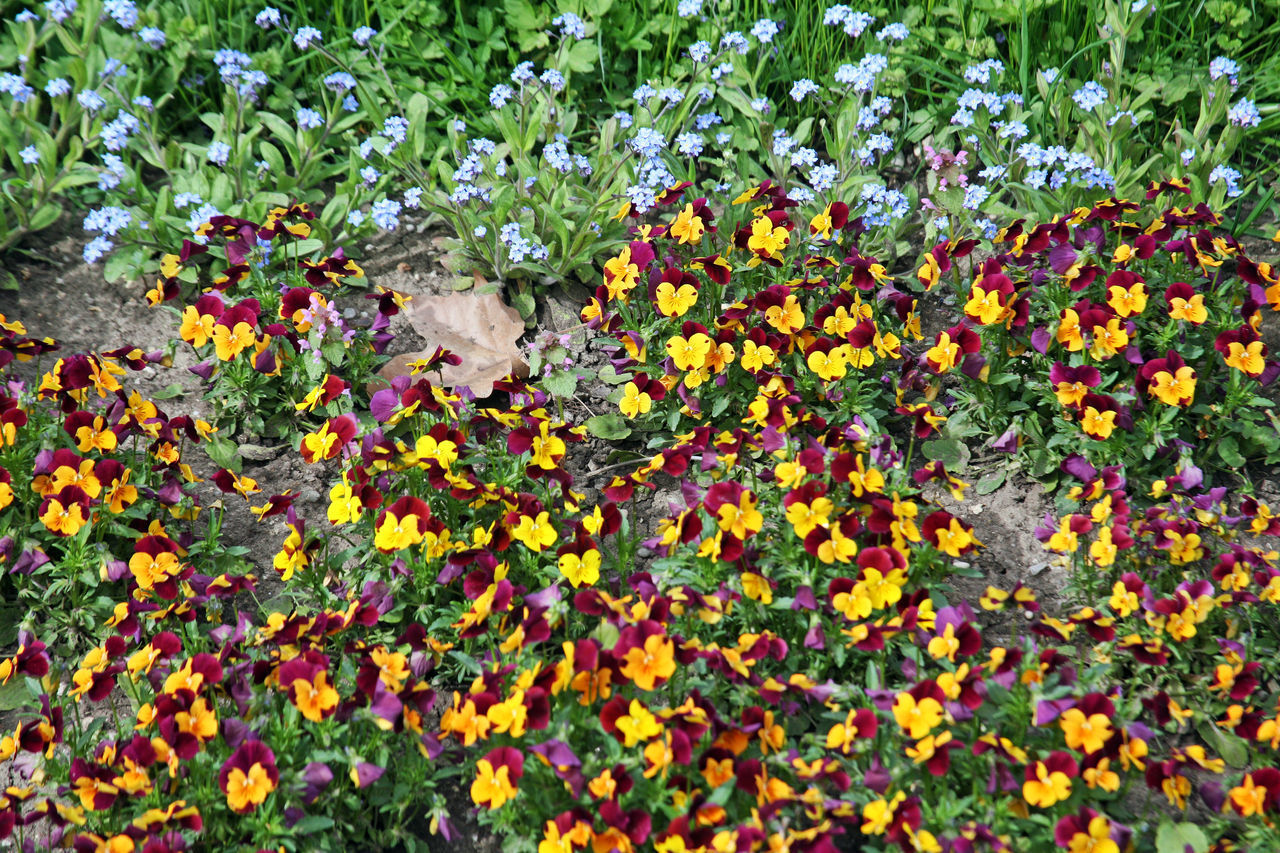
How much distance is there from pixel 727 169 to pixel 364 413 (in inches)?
67.5

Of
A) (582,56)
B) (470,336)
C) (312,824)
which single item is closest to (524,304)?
(470,336)

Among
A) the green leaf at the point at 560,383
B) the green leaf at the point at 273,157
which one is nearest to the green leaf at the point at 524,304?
the green leaf at the point at 560,383

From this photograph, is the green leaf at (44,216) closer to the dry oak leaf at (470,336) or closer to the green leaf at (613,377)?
the dry oak leaf at (470,336)

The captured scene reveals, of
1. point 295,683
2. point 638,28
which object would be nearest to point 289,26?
point 638,28

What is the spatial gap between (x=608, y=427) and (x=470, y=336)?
73 cm

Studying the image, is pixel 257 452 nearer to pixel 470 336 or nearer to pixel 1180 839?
pixel 470 336

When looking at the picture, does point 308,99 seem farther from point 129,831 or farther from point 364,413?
point 129,831

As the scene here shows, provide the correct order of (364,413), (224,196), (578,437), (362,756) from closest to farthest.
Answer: (362,756)
(578,437)
(364,413)
(224,196)

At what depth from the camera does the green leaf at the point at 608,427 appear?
136 inches

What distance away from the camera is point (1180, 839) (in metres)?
2.18

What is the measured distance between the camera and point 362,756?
232 centimetres

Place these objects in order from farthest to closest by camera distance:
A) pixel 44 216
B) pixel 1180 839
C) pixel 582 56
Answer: pixel 582 56
pixel 44 216
pixel 1180 839

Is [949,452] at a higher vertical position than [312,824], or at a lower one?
higher

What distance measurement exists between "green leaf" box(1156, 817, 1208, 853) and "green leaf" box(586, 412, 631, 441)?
1.91m
